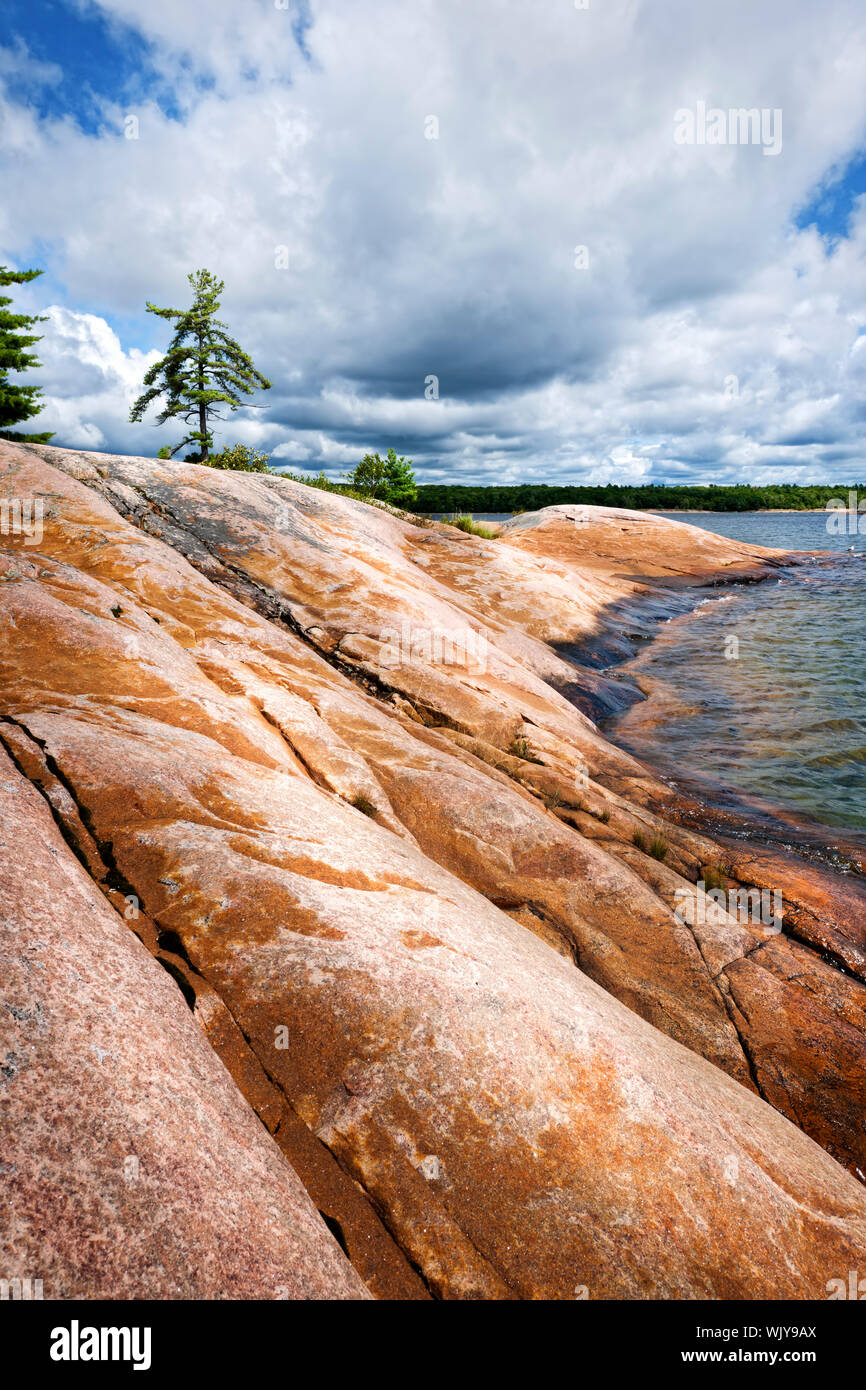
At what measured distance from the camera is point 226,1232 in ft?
8.84

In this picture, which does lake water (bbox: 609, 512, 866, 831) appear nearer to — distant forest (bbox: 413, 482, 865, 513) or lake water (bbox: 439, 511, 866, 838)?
lake water (bbox: 439, 511, 866, 838)

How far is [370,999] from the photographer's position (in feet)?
13.5

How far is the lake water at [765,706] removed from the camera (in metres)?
13.6

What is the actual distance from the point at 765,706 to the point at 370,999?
1810cm

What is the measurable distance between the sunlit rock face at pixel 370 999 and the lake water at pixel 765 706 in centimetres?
396

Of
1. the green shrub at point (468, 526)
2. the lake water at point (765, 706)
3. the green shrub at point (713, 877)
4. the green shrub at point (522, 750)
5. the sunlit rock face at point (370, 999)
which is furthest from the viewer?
the green shrub at point (468, 526)

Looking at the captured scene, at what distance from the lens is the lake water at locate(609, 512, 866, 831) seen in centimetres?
1360

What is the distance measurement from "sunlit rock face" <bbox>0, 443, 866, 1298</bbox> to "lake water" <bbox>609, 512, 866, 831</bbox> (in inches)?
156

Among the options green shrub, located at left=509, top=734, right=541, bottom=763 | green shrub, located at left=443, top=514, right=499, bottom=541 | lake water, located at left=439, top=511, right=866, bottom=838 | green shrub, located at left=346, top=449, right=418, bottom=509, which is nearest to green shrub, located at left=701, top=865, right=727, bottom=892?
green shrub, located at left=509, top=734, right=541, bottom=763

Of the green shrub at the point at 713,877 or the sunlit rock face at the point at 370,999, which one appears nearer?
the sunlit rock face at the point at 370,999

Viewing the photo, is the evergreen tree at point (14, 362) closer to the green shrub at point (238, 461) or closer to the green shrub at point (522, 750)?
the green shrub at point (238, 461)

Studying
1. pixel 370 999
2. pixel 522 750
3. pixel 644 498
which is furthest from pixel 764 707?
pixel 644 498

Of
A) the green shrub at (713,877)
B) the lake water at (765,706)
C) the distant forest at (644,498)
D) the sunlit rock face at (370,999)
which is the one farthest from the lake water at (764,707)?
the distant forest at (644,498)

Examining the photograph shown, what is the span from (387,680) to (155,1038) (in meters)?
9.50
